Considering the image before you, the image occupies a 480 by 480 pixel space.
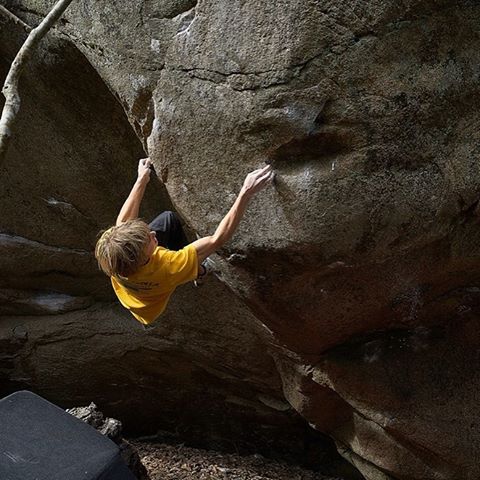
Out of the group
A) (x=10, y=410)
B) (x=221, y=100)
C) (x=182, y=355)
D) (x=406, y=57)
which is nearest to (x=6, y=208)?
(x=182, y=355)

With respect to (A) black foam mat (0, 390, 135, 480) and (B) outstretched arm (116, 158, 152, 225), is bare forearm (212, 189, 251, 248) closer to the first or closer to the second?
(B) outstretched arm (116, 158, 152, 225)

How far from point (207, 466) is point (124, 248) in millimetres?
2524

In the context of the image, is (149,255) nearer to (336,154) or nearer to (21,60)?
(336,154)

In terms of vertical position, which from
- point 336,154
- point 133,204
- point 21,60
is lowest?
point 336,154

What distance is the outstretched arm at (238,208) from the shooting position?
119 inches

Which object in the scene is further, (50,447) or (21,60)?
(21,60)

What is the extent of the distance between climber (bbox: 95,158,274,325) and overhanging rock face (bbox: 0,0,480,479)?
5.6 inches

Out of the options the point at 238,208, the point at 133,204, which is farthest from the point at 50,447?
the point at 238,208

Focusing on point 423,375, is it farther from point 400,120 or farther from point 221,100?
point 221,100

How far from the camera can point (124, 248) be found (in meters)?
3.02

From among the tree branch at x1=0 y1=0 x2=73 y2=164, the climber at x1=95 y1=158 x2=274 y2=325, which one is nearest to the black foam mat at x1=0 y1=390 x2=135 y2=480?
the climber at x1=95 y1=158 x2=274 y2=325

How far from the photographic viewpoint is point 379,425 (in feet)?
12.9

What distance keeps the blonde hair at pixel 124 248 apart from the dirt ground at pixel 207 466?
7.37 feet

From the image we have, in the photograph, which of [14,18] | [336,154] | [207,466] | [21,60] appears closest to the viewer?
[336,154]
